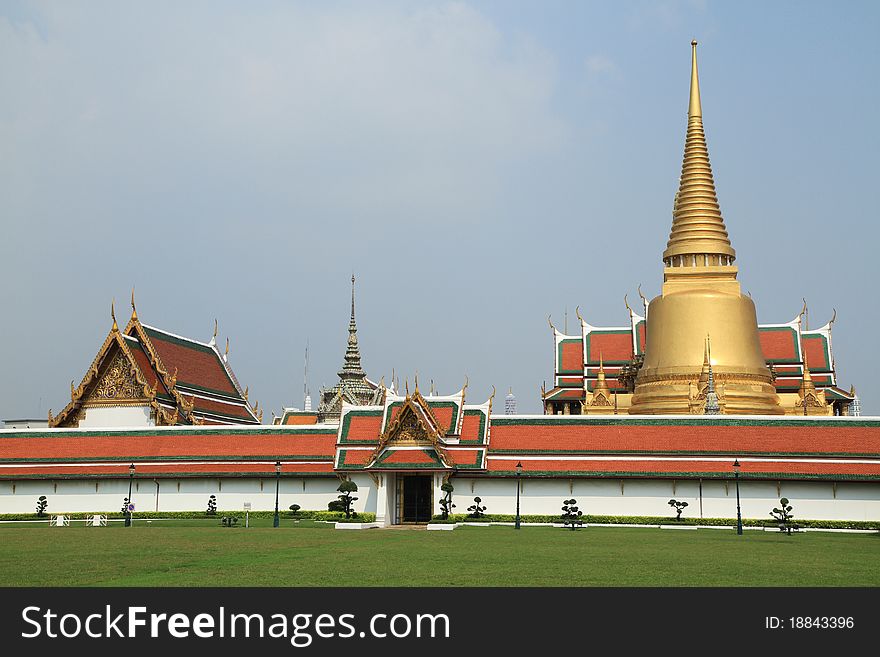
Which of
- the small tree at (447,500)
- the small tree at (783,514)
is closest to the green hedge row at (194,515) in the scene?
the small tree at (447,500)

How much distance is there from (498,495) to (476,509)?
4.88ft

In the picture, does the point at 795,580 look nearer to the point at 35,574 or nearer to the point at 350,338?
the point at 35,574

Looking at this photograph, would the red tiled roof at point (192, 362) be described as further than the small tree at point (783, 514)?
Yes

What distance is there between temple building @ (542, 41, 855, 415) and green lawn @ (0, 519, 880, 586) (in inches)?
651

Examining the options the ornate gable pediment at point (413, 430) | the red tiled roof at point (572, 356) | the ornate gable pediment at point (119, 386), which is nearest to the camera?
the ornate gable pediment at point (413, 430)

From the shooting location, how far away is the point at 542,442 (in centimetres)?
Result: 3744

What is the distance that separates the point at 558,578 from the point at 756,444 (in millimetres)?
22190

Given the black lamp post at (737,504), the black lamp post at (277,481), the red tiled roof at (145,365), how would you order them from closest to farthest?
1. the black lamp post at (737,504)
2. the black lamp post at (277,481)
3. the red tiled roof at (145,365)

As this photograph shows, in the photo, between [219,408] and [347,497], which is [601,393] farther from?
[347,497]

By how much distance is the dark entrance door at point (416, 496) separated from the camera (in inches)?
1452

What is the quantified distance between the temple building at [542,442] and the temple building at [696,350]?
90mm

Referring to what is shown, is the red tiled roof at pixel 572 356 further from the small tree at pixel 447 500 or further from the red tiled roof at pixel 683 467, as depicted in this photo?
the small tree at pixel 447 500

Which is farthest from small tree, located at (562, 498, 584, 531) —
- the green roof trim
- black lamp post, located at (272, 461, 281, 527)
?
black lamp post, located at (272, 461, 281, 527)

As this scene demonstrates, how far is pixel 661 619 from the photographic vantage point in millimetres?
11125
